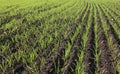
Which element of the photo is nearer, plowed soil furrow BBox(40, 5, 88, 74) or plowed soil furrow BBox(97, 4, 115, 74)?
plowed soil furrow BBox(40, 5, 88, 74)

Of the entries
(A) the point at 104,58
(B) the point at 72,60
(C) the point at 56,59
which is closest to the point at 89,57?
(A) the point at 104,58

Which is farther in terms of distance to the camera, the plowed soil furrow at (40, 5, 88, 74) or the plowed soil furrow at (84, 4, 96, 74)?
the plowed soil furrow at (84, 4, 96, 74)

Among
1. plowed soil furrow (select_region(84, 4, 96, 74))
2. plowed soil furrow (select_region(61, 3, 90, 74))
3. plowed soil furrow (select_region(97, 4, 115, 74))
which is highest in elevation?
plowed soil furrow (select_region(61, 3, 90, 74))

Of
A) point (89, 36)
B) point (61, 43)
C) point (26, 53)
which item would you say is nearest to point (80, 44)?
point (61, 43)

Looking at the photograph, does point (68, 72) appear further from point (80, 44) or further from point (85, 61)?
point (80, 44)

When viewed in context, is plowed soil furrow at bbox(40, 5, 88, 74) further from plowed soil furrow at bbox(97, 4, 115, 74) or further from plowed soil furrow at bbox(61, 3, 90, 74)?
plowed soil furrow at bbox(97, 4, 115, 74)

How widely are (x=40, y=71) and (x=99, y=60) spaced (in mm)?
1744

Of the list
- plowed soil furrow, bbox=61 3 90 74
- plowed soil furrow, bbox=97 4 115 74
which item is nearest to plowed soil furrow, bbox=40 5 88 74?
plowed soil furrow, bbox=61 3 90 74

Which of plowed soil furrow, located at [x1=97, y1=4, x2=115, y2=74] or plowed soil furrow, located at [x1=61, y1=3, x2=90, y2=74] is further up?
plowed soil furrow, located at [x1=61, y1=3, x2=90, y2=74]

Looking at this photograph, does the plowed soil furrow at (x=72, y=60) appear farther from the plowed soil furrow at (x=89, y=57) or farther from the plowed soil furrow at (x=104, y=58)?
the plowed soil furrow at (x=104, y=58)

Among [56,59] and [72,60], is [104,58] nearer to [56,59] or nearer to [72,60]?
[72,60]

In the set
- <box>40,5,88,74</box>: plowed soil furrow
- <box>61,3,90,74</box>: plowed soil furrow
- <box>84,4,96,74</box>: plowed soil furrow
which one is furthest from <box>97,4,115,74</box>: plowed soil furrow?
<box>40,5,88,74</box>: plowed soil furrow

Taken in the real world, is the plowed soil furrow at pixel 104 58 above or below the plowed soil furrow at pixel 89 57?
below

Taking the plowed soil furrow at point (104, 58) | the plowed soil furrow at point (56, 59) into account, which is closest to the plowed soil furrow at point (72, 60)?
the plowed soil furrow at point (56, 59)
